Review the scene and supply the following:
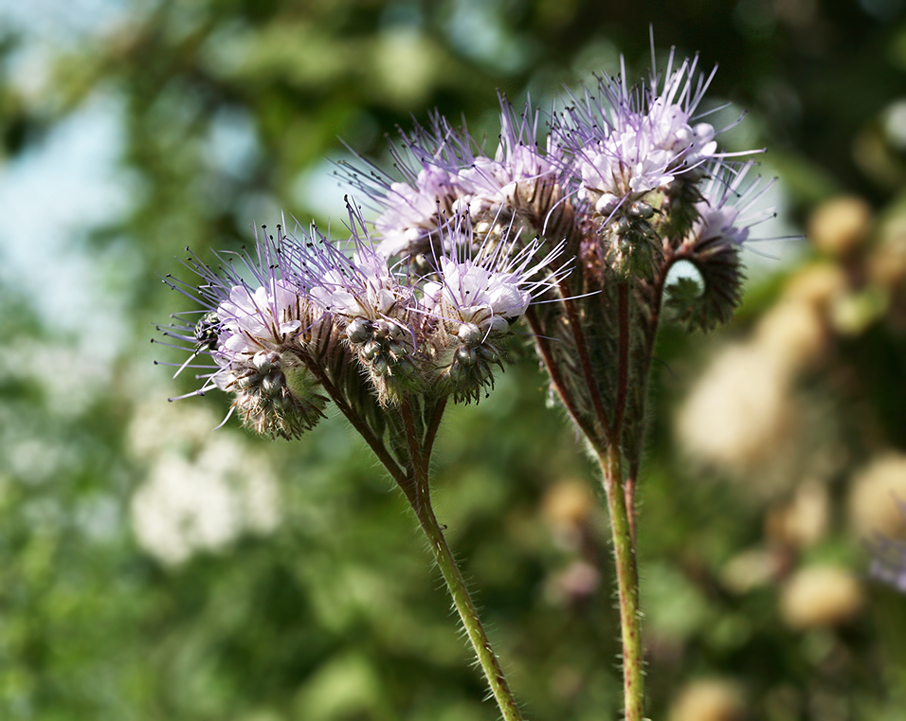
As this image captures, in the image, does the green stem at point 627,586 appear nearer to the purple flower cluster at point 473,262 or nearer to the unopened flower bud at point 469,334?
the purple flower cluster at point 473,262

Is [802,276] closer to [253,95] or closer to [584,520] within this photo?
[584,520]

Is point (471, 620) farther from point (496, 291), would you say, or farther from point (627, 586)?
point (496, 291)

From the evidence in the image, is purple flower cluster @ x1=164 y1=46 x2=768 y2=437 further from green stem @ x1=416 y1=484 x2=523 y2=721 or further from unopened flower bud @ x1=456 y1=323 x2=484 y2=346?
green stem @ x1=416 y1=484 x2=523 y2=721

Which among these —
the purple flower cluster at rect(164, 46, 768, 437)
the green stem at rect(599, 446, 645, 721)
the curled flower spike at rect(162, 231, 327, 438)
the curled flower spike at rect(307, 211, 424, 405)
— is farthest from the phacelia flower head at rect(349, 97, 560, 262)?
the green stem at rect(599, 446, 645, 721)

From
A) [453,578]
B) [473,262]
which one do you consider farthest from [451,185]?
[453,578]

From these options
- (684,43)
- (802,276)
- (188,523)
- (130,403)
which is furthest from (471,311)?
(130,403)

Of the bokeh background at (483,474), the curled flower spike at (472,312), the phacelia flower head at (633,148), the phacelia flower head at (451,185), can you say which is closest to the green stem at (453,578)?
the curled flower spike at (472,312)
